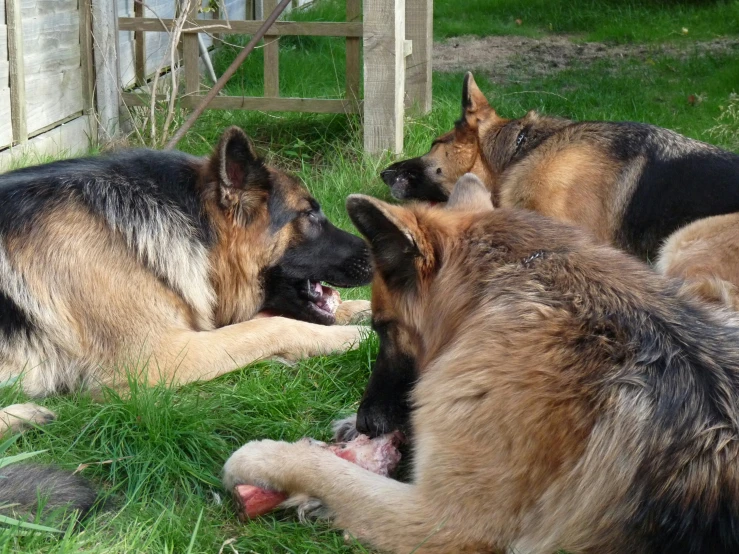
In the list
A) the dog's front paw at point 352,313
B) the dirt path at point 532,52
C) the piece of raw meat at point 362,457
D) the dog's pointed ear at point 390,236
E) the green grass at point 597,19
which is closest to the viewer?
the dog's pointed ear at point 390,236

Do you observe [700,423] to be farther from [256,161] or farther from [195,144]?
[195,144]

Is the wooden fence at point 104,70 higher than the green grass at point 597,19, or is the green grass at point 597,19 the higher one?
the green grass at point 597,19

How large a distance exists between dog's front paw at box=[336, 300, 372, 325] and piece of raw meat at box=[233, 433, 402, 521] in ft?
5.22

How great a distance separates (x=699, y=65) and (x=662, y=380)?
9.78m

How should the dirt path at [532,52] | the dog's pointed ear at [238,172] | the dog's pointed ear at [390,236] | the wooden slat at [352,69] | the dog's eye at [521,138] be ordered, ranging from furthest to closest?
the dirt path at [532,52], the wooden slat at [352,69], the dog's eye at [521,138], the dog's pointed ear at [238,172], the dog's pointed ear at [390,236]

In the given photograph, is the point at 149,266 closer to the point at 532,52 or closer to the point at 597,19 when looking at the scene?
the point at 532,52

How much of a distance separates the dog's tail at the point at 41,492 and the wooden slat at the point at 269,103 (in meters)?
5.40

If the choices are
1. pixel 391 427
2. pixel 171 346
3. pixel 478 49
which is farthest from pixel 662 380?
pixel 478 49

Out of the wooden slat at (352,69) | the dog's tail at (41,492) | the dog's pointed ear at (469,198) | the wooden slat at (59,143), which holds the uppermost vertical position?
the wooden slat at (352,69)

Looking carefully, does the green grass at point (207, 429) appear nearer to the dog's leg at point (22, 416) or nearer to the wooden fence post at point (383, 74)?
the dog's leg at point (22, 416)

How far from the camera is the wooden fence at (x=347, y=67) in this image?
7.35m

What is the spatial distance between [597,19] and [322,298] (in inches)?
423

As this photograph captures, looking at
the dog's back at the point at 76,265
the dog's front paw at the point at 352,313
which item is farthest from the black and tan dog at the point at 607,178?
the dog's back at the point at 76,265

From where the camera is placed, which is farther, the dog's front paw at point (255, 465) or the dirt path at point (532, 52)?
the dirt path at point (532, 52)
